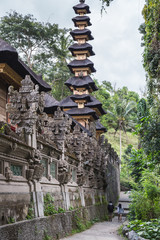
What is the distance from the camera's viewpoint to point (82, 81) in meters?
32.4

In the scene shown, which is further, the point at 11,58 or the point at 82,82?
the point at 82,82

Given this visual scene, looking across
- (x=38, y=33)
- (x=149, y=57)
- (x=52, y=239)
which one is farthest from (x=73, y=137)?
(x=38, y=33)

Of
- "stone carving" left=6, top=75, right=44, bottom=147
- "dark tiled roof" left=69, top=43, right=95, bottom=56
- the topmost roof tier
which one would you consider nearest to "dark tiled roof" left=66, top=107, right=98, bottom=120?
"dark tiled roof" left=69, top=43, right=95, bottom=56

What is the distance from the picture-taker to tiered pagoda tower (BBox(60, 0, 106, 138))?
30906mm

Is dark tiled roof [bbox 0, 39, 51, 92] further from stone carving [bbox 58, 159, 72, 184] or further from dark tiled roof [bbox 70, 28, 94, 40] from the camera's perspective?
dark tiled roof [bbox 70, 28, 94, 40]

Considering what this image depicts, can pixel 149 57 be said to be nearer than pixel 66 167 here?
No

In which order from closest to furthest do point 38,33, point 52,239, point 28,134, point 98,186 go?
point 28,134, point 52,239, point 98,186, point 38,33

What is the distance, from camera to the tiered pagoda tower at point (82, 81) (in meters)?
30.9

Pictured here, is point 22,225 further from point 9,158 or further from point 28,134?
point 28,134

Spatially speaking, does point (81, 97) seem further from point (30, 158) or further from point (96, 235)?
point (30, 158)

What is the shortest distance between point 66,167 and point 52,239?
125 inches

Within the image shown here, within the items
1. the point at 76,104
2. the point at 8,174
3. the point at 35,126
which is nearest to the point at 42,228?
the point at 8,174

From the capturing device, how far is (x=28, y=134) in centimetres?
820

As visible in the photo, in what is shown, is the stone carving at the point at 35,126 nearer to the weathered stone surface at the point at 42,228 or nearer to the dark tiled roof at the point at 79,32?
the weathered stone surface at the point at 42,228
